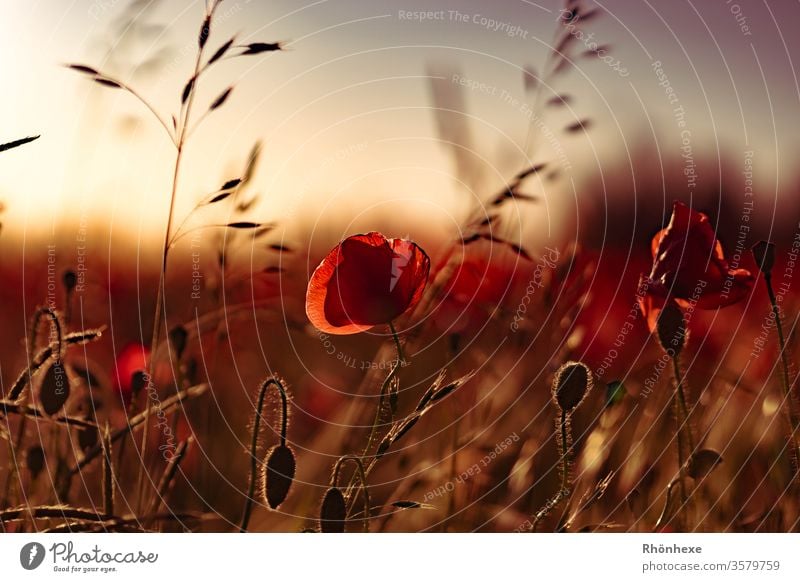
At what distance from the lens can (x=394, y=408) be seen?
3.09 ft

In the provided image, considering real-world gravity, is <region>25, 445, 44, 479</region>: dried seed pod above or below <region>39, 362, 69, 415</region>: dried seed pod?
below

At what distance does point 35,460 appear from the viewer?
1.00 metres

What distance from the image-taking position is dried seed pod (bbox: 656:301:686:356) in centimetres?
98

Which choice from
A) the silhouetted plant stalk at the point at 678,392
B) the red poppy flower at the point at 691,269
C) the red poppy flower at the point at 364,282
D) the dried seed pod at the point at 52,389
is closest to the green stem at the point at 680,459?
the silhouetted plant stalk at the point at 678,392

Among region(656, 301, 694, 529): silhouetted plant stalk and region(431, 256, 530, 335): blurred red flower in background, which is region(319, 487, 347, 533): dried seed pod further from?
region(656, 301, 694, 529): silhouetted plant stalk

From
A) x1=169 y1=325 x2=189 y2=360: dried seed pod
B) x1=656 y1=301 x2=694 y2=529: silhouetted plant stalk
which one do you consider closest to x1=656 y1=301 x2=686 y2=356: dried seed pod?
x1=656 y1=301 x2=694 y2=529: silhouetted plant stalk

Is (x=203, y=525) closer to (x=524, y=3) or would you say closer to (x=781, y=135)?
(x=524, y=3)

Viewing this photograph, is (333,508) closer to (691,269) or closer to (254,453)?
(254,453)

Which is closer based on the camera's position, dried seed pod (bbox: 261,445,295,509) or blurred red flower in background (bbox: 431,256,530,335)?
dried seed pod (bbox: 261,445,295,509)

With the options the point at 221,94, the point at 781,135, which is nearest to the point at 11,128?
the point at 221,94

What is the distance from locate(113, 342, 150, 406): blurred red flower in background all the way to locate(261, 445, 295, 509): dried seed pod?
23 cm

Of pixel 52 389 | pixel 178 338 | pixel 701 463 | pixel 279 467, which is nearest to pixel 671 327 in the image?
pixel 701 463
